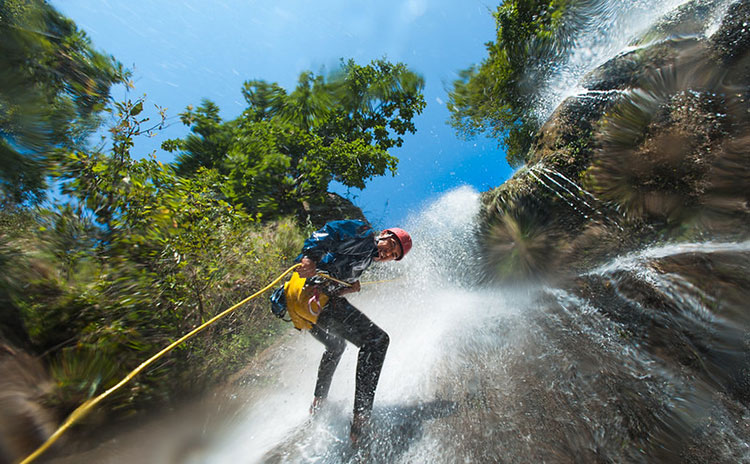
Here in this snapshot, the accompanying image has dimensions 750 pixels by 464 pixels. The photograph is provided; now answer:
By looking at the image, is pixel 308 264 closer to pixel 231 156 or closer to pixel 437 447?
pixel 437 447

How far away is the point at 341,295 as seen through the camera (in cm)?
240

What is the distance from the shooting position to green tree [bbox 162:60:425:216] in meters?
10.9

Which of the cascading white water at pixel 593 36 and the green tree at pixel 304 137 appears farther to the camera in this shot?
the green tree at pixel 304 137

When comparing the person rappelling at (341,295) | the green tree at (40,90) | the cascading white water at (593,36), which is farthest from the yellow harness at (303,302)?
the cascading white water at (593,36)

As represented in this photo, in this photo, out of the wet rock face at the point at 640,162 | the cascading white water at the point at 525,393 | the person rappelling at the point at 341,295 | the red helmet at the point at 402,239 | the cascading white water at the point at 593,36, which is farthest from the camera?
the cascading white water at the point at 593,36

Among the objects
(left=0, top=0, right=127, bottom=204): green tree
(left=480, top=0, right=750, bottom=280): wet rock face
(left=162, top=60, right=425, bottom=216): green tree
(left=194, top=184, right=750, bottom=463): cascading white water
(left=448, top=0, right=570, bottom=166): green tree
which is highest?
(left=448, top=0, right=570, bottom=166): green tree

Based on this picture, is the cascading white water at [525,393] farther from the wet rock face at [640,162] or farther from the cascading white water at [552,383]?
the wet rock face at [640,162]

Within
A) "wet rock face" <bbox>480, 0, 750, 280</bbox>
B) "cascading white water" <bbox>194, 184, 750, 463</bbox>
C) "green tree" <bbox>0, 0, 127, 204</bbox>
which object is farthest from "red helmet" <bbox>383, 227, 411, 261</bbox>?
"wet rock face" <bbox>480, 0, 750, 280</bbox>

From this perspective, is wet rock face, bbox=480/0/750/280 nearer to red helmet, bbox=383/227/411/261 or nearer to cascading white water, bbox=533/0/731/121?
cascading white water, bbox=533/0/731/121

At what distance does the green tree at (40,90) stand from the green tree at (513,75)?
1095 cm

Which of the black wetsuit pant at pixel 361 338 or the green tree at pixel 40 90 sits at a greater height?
the green tree at pixel 40 90

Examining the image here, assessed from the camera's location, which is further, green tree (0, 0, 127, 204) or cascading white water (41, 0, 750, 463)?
green tree (0, 0, 127, 204)

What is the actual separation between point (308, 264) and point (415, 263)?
6221mm

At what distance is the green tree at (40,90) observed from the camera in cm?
228
